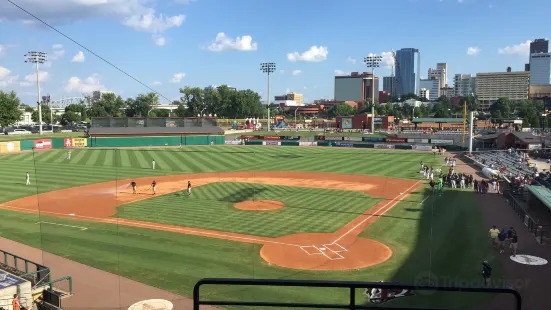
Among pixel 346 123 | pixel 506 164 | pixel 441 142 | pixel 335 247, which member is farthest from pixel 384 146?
pixel 335 247

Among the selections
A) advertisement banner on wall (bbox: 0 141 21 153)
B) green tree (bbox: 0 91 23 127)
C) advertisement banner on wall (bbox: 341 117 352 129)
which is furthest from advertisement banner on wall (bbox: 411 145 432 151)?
green tree (bbox: 0 91 23 127)

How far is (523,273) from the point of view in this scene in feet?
49.7

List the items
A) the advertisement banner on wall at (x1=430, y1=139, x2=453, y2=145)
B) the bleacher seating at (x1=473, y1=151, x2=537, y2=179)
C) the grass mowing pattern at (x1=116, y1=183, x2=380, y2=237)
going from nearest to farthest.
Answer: the grass mowing pattern at (x1=116, y1=183, x2=380, y2=237) < the bleacher seating at (x1=473, y1=151, x2=537, y2=179) < the advertisement banner on wall at (x1=430, y1=139, x2=453, y2=145)

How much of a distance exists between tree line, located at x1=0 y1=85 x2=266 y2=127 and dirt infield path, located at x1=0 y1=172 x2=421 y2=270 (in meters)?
106

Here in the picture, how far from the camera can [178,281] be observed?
15070mm

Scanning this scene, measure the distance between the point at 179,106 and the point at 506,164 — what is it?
12437 centimetres

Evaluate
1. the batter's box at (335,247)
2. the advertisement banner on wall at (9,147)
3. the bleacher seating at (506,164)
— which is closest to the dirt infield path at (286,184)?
the batter's box at (335,247)

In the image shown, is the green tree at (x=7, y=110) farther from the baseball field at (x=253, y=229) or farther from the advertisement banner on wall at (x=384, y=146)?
the advertisement banner on wall at (x=384, y=146)

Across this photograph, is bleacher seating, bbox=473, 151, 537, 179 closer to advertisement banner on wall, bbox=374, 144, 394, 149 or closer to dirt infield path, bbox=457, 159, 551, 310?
dirt infield path, bbox=457, 159, 551, 310

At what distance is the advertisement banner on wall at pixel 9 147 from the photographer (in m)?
53.5

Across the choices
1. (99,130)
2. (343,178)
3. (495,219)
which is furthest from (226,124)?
(495,219)

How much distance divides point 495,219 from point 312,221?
405 inches

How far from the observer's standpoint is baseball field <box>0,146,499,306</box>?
15.7m

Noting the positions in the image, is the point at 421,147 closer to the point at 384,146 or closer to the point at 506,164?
the point at 384,146
